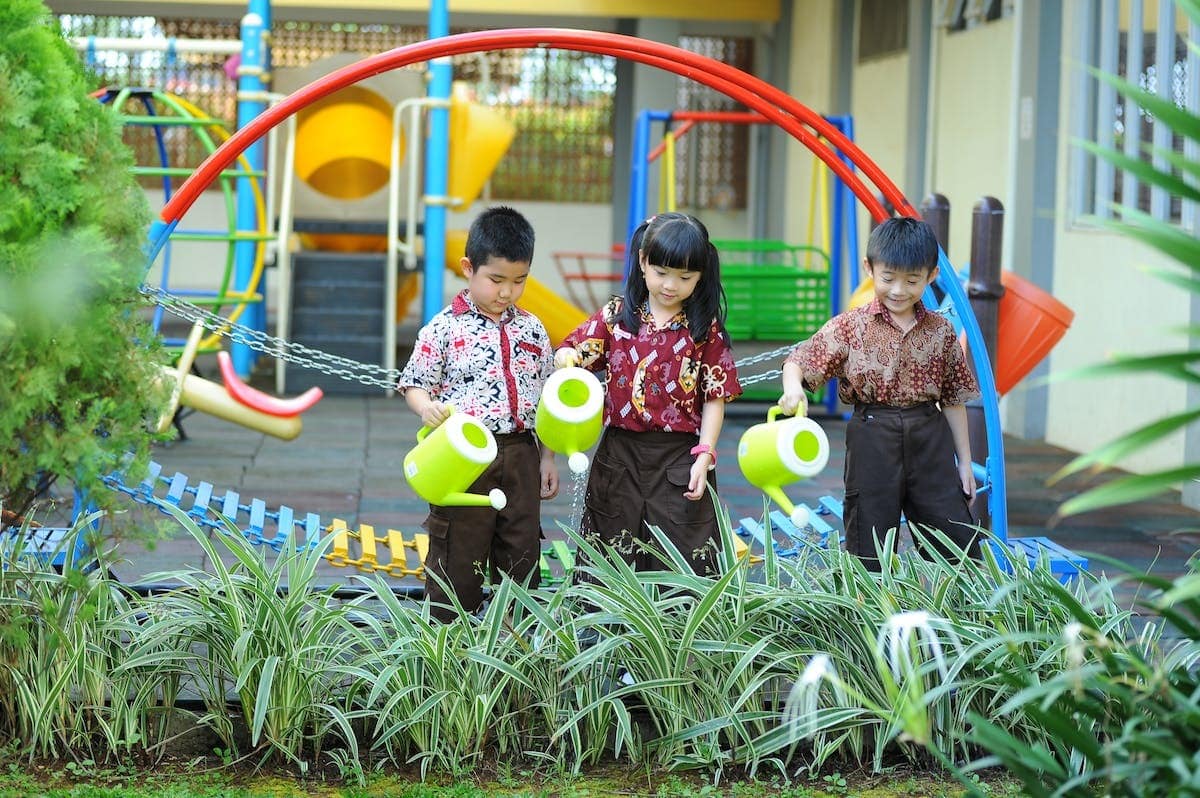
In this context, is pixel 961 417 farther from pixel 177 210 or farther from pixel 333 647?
pixel 177 210

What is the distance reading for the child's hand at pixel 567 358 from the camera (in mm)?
3508

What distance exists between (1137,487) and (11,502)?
218cm

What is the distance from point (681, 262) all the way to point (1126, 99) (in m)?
4.56

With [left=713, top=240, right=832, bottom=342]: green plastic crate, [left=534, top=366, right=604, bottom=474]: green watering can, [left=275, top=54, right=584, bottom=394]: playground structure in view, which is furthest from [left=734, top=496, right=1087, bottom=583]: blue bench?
[left=275, top=54, right=584, bottom=394]: playground structure

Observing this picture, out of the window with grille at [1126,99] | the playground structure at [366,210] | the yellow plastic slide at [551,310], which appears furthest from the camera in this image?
the yellow plastic slide at [551,310]

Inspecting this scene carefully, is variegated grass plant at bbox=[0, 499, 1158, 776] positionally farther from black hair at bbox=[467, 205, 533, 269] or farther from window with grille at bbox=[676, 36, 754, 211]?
window with grille at bbox=[676, 36, 754, 211]

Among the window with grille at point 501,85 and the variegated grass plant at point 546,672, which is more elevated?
the window with grille at point 501,85

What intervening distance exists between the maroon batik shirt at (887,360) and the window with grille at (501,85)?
37.0 feet

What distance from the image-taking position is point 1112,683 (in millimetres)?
2273

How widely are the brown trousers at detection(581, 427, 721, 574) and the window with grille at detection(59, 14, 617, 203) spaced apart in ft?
37.6

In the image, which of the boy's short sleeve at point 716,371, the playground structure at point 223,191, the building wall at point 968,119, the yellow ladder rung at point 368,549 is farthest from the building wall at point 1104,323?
the playground structure at point 223,191

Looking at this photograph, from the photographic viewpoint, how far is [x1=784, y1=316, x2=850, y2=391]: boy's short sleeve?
3.81 metres

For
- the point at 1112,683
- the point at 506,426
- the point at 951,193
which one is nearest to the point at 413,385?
the point at 506,426

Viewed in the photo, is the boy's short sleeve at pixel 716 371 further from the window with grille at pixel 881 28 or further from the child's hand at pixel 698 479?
the window with grille at pixel 881 28
